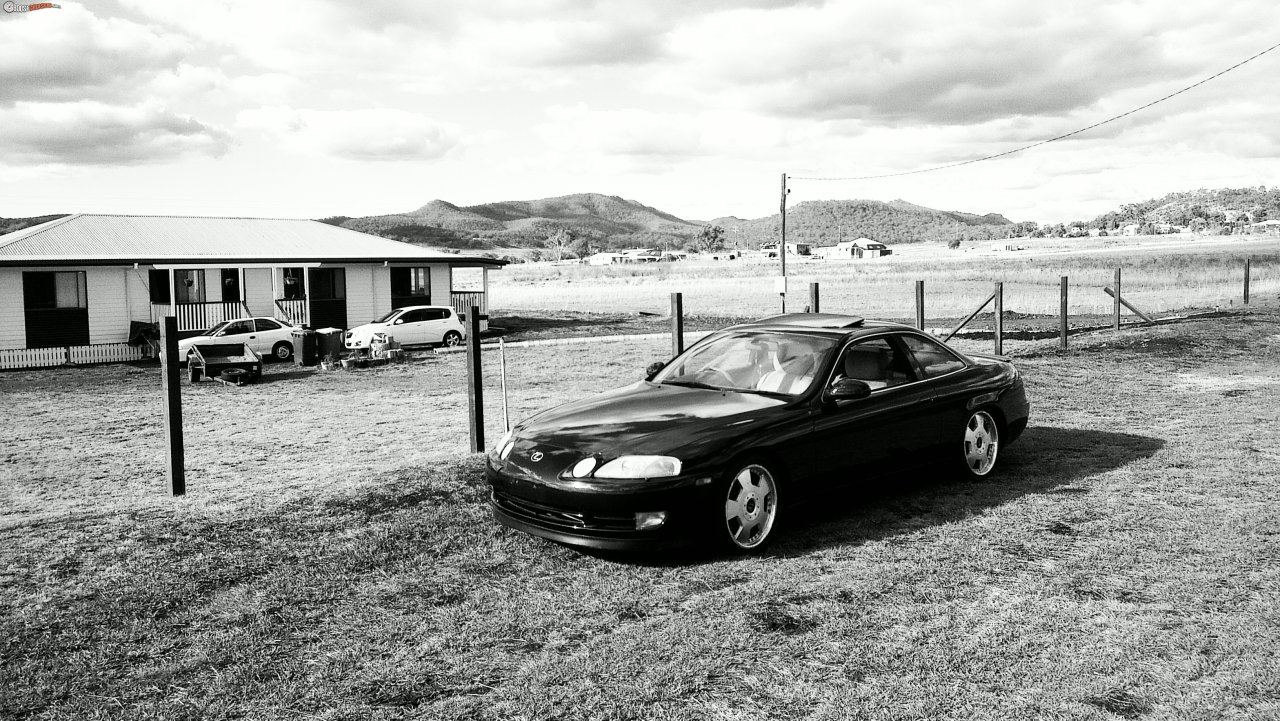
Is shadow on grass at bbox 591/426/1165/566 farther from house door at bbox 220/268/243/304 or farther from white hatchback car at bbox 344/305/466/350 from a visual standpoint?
house door at bbox 220/268/243/304

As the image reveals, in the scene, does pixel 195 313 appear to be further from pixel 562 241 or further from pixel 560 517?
pixel 562 241

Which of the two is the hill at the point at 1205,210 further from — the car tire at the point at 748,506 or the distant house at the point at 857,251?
the car tire at the point at 748,506

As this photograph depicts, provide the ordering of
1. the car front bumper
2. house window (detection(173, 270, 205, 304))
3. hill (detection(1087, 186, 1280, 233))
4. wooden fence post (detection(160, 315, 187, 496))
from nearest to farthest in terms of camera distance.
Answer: the car front bumper < wooden fence post (detection(160, 315, 187, 496)) < house window (detection(173, 270, 205, 304)) < hill (detection(1087, 186, 1280, 233))

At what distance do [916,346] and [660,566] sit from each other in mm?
3178

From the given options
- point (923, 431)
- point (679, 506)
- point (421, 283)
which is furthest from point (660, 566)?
point (421, 283)

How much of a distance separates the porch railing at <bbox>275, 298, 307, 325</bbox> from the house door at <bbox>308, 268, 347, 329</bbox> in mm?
332

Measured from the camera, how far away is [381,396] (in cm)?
1805

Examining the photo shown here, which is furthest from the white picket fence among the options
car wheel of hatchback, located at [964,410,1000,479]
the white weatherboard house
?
car wheel of hatchback, located at [964,410,1000,479]

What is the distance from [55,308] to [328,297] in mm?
7748

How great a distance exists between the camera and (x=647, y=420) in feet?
20.5

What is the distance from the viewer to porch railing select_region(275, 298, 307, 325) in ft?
102

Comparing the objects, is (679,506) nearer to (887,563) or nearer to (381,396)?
(887,563)

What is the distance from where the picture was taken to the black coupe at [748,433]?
5734 millimetres

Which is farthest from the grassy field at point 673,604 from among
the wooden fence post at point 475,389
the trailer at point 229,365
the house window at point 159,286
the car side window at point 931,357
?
the house window at point 159,286
